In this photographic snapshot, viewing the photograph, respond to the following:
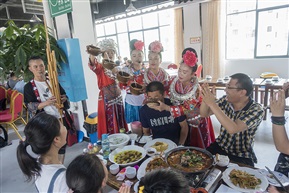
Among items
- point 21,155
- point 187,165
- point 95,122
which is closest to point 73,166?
point 21,155

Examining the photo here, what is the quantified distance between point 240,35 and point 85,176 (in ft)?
23.1

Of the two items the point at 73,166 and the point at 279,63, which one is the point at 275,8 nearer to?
the point at 279,63

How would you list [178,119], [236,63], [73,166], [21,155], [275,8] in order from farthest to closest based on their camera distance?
[236,63], [275,8], [178,119], [21,155], [73,166]

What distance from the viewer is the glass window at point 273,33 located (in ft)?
18.8

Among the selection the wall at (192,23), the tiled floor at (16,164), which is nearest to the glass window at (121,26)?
the wall at (192,23)

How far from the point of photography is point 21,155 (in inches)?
41.4

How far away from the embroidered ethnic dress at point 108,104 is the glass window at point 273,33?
560 centimetres

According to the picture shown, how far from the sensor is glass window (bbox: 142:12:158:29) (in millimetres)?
8332

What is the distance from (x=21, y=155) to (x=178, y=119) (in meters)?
1.26

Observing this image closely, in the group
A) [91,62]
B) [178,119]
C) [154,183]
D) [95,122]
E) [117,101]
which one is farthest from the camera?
[95,122]

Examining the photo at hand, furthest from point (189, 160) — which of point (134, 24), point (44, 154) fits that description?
point (134, 24)

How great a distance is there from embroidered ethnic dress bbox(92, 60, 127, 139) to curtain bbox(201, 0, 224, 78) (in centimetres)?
514

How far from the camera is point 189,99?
1.79m

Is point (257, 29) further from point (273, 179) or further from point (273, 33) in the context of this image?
point (273, 179)
